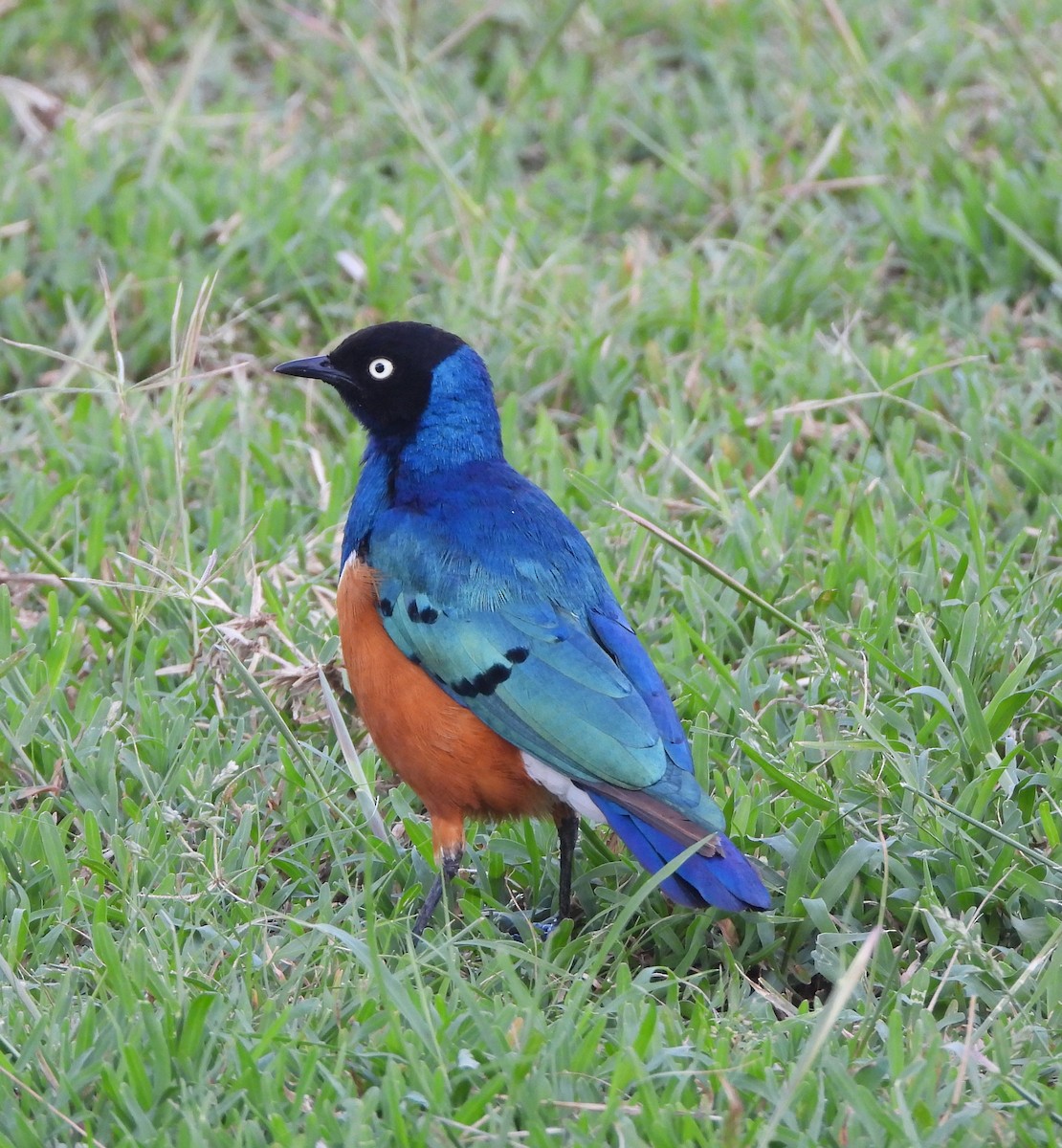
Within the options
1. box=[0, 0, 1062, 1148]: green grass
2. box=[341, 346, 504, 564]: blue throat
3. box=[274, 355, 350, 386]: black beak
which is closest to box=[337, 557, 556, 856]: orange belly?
box=[0, 0, 1062, 1148]: green grass

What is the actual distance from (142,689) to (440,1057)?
1643 mm

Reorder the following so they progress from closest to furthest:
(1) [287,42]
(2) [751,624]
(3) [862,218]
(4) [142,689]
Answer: (4) [142,689]
(2) [751,624]
(3) [862,218]
(1) [287,42]

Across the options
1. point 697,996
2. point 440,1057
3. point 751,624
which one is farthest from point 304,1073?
point 751,624

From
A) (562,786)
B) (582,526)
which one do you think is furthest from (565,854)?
(582,526)

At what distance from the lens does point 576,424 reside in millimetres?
6008

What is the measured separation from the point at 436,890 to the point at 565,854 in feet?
1.02

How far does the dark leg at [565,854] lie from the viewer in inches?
150

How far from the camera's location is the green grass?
3.17m

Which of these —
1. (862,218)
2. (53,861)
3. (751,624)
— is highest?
(862,218)

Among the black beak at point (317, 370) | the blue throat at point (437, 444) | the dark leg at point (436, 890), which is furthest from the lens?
the black beak at point (317, 370)

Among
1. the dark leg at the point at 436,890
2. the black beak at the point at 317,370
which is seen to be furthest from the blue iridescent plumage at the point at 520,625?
the dark leg at the point at 436,890

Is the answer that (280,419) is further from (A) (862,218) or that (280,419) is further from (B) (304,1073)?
(B) (304,1073)

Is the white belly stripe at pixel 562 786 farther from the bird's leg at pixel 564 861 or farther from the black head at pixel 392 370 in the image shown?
the black head at pixel 392 370

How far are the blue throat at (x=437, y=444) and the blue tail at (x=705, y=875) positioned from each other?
1.20 metres
